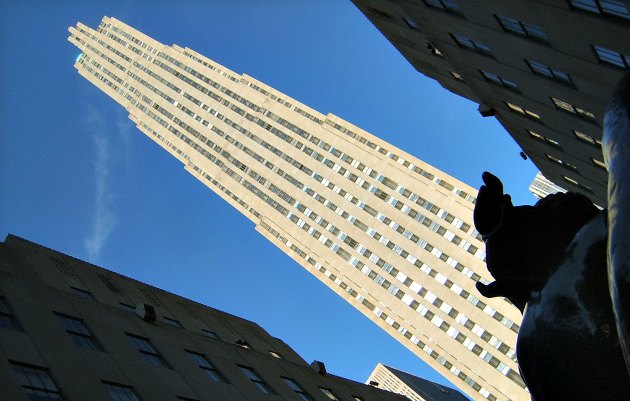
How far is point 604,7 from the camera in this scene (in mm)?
19156

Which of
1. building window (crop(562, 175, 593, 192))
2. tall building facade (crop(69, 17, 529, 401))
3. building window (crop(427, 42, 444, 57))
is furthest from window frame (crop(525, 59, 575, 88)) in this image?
tall building facade (crop(69, 17, 529, 401))

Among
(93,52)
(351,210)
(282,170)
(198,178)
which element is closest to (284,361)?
(351,210)

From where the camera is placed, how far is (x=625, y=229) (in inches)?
89.3

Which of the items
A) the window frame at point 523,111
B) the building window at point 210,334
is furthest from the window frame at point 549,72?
the building window at point 210,334

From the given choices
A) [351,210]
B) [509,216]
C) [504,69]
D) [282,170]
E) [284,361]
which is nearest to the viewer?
[509,216]

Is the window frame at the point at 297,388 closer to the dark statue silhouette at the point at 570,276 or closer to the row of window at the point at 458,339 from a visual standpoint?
the dark statue silhouette at the point at 570,276

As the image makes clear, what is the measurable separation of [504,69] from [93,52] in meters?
149

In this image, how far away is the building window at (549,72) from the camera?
2517cm

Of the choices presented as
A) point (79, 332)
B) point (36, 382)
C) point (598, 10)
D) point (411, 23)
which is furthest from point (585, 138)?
point (36, 382)

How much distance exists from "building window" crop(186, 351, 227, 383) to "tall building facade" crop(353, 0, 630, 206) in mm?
17514

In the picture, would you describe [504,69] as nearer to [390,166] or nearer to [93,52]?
[390,166]

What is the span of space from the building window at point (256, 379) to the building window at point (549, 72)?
686 inches

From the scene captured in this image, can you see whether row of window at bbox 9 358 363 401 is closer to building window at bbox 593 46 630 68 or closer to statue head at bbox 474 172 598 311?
statue head at bbox 474 172 598 311

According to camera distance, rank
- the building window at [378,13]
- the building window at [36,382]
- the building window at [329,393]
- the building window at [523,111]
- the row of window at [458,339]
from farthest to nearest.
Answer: the row of window at [458,339]
the building window at [378,13]
the building window at [329,393]
the building window at [523,111]
the building window at [36,382]
